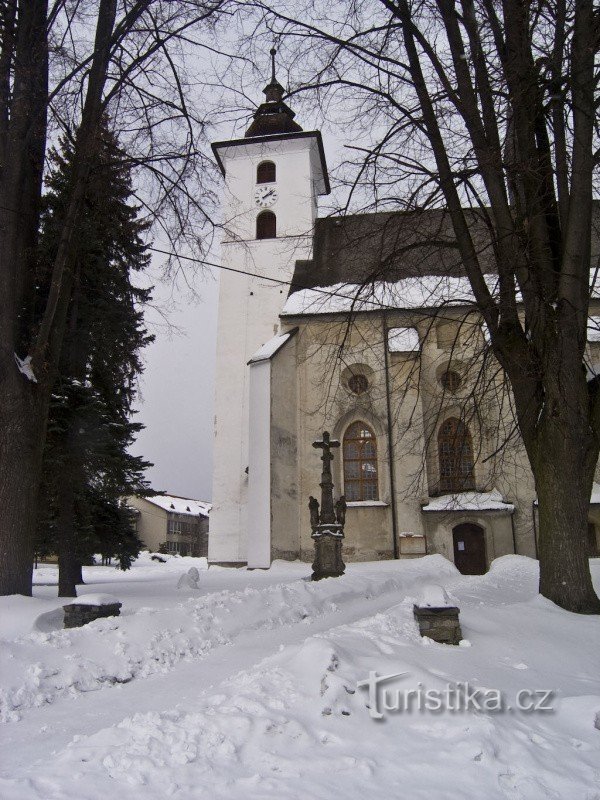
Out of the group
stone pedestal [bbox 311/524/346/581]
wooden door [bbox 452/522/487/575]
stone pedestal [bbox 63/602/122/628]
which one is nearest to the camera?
stone pedestal [bbox 63/602/122/628]

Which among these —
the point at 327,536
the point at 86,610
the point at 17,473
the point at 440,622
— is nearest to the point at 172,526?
the point at 327,536

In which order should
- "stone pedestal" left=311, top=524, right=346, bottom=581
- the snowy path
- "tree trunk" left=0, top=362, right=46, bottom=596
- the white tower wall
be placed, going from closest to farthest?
1. the snowy path
2. "tree trunk" left=0, top=362, right=46, bottom=596
3. "stone pedestal" left=311, top=524, right=346, bottom=581
4. the white tower wall

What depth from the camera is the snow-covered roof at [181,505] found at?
217ft

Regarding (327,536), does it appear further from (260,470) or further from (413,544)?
(413,544)

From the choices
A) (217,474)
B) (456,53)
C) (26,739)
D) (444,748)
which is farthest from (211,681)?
(217,474)

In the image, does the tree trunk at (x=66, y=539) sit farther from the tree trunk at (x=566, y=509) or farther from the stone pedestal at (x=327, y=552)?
the tree trunk at (x=566, y=509)

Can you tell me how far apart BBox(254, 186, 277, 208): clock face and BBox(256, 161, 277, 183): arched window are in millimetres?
585

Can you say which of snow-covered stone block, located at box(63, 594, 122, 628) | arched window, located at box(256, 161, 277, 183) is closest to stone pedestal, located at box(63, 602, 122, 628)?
snow-covered stone block, located at box(63, 594, 122, 628)

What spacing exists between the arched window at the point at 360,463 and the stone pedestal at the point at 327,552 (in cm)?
735

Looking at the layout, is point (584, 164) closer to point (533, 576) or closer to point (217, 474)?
point (533, 576)

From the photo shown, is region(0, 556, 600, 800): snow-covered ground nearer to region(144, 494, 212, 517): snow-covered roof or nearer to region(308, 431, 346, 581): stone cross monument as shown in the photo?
region(308, 431, 346, 581): stone cross monument

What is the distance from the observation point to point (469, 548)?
21547 millimetres

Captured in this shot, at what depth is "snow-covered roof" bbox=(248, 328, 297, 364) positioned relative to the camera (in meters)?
22.3

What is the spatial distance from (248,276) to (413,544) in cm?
1375
